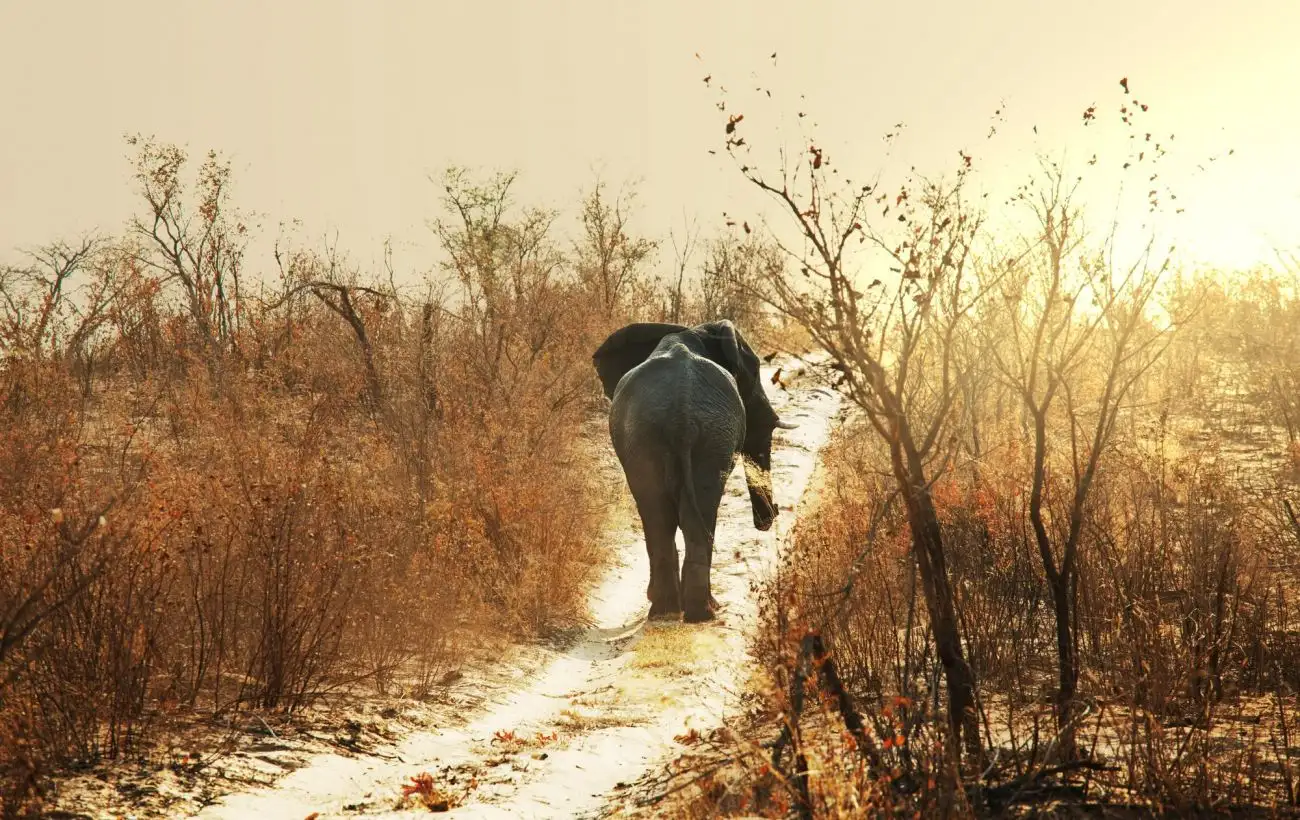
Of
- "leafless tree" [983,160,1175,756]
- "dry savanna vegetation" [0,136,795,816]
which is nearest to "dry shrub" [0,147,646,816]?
"dry savanna vegetation" [0,136,795,816]

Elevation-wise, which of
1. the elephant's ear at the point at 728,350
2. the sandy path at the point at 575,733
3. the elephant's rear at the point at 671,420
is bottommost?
the sandy path at the point at 575,733

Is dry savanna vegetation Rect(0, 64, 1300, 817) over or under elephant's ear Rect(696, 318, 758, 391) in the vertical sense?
under

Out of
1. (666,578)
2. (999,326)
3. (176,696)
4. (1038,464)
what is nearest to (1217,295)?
(999,326)

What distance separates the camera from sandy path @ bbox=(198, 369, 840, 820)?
5.56 meters

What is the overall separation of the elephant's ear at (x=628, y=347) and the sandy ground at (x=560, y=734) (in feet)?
8.58

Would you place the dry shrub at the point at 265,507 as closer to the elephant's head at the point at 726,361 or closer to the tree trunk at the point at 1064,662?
the elephant's head at the point at 726,361

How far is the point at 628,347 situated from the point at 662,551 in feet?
10.3

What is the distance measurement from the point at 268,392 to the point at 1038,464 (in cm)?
921

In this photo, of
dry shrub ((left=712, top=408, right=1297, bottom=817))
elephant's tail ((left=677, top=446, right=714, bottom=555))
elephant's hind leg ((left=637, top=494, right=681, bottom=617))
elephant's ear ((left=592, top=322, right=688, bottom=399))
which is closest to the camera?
dry shrub ((left=712, top=408, right=1297, bottom=817))

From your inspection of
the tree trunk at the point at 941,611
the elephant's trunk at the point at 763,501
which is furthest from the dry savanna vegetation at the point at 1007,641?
the elephant's trunk at the point at 763,501

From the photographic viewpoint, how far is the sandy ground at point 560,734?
555cm

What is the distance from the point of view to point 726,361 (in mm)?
12305

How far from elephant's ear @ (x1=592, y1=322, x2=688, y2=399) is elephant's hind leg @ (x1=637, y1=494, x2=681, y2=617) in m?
2.51

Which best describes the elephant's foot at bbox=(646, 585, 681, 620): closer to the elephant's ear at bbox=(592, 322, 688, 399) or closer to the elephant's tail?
the elephant's tail
